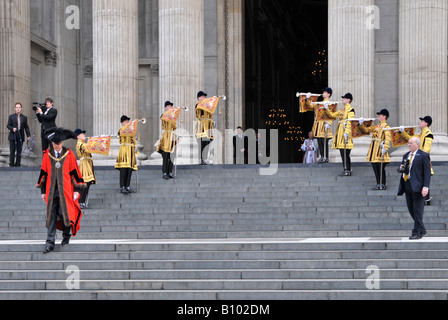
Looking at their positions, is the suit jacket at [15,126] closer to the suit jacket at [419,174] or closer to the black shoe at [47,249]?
the black shoe at [47,249]

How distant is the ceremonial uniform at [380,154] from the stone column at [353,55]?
4.60 metres

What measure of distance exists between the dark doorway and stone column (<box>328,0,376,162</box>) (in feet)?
41.1

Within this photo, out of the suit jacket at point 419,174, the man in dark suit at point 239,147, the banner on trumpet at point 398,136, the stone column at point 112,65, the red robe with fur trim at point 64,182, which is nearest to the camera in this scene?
the red robe with fur trim at point 64,182

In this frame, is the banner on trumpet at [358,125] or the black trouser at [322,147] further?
the black trouser at [322,147]

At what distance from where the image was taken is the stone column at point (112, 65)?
1196 inches

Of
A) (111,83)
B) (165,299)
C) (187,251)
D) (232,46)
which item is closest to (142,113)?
(232,46)

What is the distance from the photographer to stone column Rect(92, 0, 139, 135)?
3039 centimetres

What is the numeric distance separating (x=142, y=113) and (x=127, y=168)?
12088 millimetres

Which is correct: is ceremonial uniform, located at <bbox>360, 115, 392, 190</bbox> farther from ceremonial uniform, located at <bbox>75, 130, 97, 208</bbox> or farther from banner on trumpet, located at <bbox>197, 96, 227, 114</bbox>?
ceremonial uniform, located at <bbox>75, 130, 97, 208</bbox>

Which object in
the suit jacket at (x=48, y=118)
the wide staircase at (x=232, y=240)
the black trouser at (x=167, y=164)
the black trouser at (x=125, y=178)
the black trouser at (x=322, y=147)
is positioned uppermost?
the suit jacket at (x=48, y=118)

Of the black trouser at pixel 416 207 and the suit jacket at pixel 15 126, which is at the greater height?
the suit jacket at pixel 15 126

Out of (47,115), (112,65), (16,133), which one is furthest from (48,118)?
(112,65)

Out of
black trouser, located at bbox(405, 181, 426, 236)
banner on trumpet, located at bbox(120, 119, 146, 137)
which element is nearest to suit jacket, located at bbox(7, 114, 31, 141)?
banner on trumpet, located at bbox(120, 119, 146, 137)

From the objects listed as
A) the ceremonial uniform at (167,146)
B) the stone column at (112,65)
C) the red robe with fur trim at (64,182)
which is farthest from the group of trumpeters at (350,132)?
the red robe with fur trim at (64,182)
